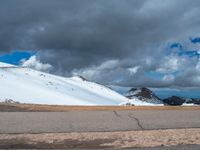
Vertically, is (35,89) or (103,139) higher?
(35,89)

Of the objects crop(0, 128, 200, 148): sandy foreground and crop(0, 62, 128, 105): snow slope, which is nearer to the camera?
crop(0, 128, 200, 148): sandy foreground

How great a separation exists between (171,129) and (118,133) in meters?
1.36

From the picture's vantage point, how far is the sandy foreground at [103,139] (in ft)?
31.7

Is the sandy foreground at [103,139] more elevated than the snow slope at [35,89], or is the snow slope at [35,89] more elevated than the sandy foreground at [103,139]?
the snow slope at [35,89]

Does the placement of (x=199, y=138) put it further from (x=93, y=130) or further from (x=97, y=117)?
(x=97, y=117)

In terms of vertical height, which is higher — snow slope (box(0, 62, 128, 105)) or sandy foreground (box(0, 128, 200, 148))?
snow slope (box(0, 62, 128, 105))

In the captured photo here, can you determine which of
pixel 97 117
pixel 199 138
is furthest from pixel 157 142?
pixel 97 117

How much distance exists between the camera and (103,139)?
399 inches

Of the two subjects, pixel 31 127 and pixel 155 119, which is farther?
pixel 155 119

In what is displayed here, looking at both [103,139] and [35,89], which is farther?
[35,89]

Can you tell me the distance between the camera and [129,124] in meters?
11.7

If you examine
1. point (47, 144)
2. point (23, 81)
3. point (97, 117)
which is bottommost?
point (47, 144)

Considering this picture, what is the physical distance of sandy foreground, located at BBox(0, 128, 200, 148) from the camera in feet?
31.7

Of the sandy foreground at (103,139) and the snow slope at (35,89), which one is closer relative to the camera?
the sandy foreground at (103,139)
